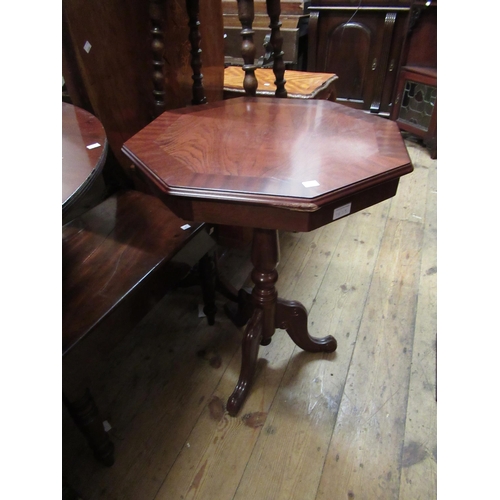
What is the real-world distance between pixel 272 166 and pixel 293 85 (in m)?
1.27

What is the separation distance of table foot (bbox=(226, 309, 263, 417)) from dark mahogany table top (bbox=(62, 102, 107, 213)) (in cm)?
63

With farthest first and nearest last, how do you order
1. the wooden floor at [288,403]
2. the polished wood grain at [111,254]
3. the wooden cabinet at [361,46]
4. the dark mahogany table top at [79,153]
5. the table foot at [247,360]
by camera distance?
the wooden cabinet at [361,46]
the table foot at [247,360]
the wooden floor at [288,403]
the polished wood grain at [111,254]
the dark mahogany table top at [79,153]

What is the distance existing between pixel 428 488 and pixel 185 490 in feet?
2.10

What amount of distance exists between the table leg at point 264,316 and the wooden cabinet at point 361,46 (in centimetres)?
231

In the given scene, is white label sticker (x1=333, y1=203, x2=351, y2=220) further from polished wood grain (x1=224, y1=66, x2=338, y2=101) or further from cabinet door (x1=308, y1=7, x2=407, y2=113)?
cabinet door (x1=308, y1=7, x2=407, y2=113)

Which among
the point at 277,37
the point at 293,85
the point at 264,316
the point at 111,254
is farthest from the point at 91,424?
the point at 293,85

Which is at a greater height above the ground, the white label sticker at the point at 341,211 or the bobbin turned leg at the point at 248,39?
the bobbin turned leg at the point at 248,39

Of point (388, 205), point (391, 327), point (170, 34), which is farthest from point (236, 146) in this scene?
point (388, 205)

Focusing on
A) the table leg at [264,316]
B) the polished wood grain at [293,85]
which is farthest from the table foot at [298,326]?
the polished wood grain at [293,85]

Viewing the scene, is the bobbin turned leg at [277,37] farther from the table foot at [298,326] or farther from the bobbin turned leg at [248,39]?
the table foot at [298,326]

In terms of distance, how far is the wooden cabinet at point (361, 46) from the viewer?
262 centimetres

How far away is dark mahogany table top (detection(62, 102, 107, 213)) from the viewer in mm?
657

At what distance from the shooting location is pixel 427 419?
1.11 m

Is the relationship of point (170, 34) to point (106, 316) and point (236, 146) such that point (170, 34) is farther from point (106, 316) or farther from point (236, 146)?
point (106, 316)
